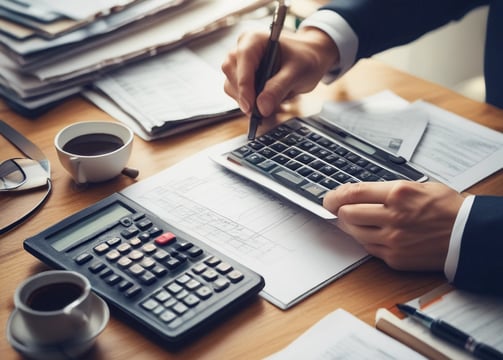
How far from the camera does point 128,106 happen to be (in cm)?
107

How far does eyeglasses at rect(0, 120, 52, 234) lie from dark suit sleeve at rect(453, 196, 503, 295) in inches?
20.5

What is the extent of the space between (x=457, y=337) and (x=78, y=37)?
2.56 ft

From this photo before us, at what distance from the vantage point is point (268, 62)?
40.8 inches

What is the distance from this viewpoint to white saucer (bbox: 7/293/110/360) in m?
0.62

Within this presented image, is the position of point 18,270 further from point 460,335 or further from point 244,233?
point 460,335

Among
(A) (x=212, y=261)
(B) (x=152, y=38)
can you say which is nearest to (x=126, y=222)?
(A) (x=212, y=261)

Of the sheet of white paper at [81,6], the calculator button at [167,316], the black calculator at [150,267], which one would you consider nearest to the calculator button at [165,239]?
the black calculator at [150,267]

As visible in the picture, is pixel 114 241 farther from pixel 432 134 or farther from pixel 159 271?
pixel 432 134

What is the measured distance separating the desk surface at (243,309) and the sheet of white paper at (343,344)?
0.01 metres

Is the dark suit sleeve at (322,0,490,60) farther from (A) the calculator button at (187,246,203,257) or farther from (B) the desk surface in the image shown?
(A) the calculator button at (187,246,203,257)

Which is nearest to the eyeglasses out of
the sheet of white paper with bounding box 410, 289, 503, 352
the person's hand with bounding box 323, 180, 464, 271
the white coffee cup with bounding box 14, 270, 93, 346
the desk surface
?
the desk surface

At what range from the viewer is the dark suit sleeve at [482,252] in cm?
72

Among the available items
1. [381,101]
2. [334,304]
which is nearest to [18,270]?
[334,304]

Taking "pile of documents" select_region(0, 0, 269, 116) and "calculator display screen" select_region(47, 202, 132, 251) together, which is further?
"pile of documents" select_region(0, 0, 269, 116)
